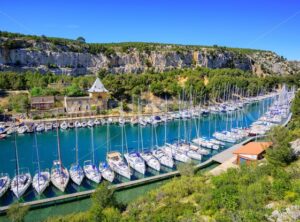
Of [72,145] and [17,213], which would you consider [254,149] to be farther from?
[72,145]

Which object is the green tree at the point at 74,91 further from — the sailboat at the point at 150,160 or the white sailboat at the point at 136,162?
the sailboat at the point at 150,160

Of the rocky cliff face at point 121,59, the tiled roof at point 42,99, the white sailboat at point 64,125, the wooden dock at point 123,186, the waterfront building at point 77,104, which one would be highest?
the rocky cliff face at point 121,59

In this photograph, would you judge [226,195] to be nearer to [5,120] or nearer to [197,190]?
[197,190]

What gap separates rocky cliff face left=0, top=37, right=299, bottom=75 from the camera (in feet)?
293

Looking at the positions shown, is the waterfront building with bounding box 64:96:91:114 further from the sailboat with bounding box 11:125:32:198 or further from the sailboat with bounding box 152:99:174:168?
the sailboat with bounding box 11:125:32:198

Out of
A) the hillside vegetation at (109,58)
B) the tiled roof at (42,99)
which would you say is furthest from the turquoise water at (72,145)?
the hillside vegetation at (109,58)

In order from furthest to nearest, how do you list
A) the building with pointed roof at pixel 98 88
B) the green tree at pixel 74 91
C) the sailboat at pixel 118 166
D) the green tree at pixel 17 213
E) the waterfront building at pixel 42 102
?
the green tree at pixel 74 91 → the building with pointed roof at pixel 98 88 → the waterfront building at pixel 42 102 → the sailboat at pixel 118 166 → the green tree at pixel 17 213

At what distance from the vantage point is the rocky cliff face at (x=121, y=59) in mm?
89250

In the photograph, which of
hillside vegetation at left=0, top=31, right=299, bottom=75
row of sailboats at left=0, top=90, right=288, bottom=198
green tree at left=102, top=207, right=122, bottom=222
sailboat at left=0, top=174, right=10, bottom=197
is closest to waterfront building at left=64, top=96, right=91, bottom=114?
row of sailboats at left=0, top=90, right=288, bottom=198

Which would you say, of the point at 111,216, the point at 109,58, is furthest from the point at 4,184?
the point at 109,58

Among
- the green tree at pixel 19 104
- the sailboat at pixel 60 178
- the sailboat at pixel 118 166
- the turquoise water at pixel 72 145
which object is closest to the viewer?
the sailboat at pixel 60 178

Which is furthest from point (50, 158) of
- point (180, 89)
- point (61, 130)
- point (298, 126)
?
point (180, 89)

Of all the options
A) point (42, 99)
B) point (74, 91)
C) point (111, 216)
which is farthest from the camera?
point (74, 91)

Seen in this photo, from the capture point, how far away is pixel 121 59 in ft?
363
